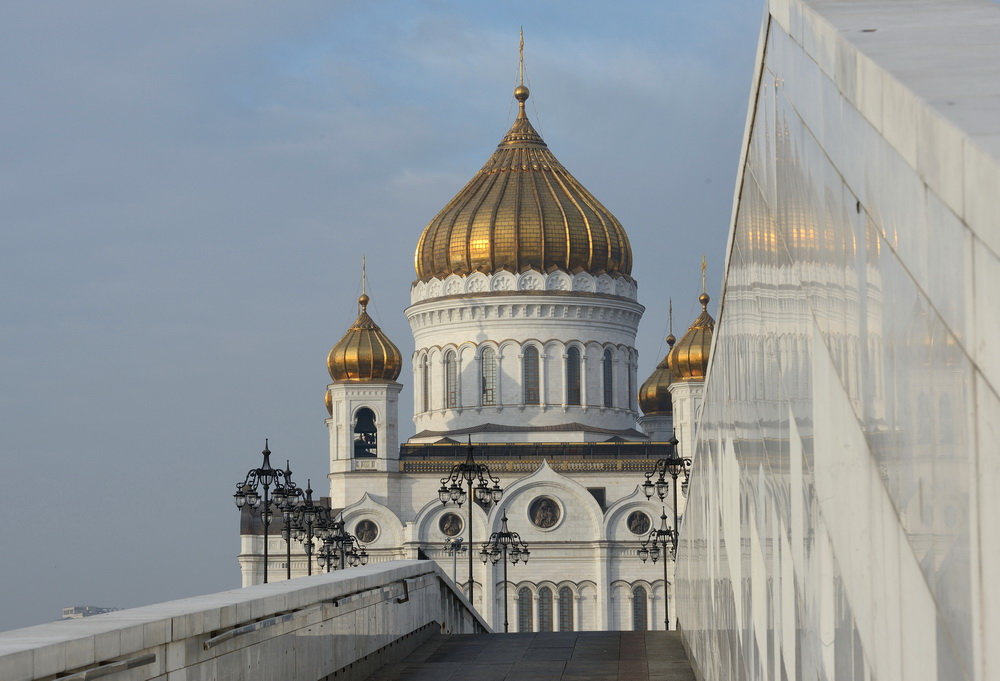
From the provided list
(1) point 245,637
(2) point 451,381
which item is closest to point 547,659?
(1) point 245,637

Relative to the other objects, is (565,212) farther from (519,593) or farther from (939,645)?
(939,645)

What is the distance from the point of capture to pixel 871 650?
294 centimetres

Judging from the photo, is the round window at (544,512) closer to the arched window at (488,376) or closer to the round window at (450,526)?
the round window at (450,526)

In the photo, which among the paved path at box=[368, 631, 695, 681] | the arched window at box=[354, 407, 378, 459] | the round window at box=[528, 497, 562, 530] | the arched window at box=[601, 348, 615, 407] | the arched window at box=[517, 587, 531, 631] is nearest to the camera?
the paved path at box=[368, 631, 695, 681]

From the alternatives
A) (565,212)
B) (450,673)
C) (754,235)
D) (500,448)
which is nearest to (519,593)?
(500,448)

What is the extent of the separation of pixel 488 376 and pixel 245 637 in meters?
51.9

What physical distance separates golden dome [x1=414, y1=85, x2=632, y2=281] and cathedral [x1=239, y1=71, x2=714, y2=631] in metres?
0.06

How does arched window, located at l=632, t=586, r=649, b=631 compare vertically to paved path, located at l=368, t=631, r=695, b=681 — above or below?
below

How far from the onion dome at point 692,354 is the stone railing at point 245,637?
4412cm

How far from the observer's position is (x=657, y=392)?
6638cm

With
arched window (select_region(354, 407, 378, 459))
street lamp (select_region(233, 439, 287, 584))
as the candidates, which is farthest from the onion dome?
street lamp (select_region(233, 439, 287, 584))

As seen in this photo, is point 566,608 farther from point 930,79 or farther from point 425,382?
point 930,79

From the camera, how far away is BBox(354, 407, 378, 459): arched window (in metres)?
59.0

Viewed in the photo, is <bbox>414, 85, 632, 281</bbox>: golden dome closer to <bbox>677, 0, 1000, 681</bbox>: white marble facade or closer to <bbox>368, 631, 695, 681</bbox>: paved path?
<bbox>368, 631, 695, 681</bbox>: paved path
